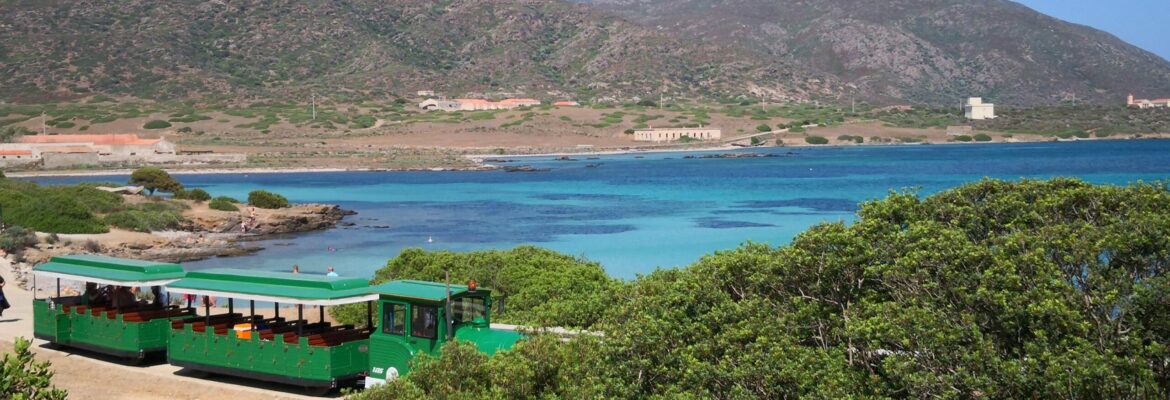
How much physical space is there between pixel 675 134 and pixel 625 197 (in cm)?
7791

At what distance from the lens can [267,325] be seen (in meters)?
17.7

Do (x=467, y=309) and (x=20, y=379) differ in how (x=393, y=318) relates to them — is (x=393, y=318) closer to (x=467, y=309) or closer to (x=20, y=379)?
(x=467, y=309)

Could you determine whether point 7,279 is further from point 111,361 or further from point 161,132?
point 161,132

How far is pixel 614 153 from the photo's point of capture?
14025 centimetres

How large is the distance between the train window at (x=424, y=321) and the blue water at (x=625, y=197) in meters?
4.15

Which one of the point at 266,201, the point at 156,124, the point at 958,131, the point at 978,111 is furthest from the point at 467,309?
the point at 978,111

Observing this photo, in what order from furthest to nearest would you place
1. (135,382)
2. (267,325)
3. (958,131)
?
(958,131) → (267,325) → (135,382)

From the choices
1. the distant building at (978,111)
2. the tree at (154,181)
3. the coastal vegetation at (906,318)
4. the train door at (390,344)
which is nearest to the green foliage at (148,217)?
the tree at (154,181)

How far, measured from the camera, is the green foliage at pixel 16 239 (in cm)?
3681

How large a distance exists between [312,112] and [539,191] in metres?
72.2

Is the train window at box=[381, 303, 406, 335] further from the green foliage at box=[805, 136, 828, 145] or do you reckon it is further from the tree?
the green foliage at box=[805, 136, 828, 145]

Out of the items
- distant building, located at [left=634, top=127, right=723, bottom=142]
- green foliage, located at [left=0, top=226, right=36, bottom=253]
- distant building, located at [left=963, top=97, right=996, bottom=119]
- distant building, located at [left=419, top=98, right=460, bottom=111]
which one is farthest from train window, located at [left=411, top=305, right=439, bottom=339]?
distant building, located at [left=963, top=97, right=996, bottom=119]

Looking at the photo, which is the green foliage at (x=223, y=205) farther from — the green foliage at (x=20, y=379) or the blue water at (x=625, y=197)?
the green foliage at (x=20, y=379)

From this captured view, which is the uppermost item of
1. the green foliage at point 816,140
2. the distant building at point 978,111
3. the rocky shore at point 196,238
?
the distant building at point 978,111
